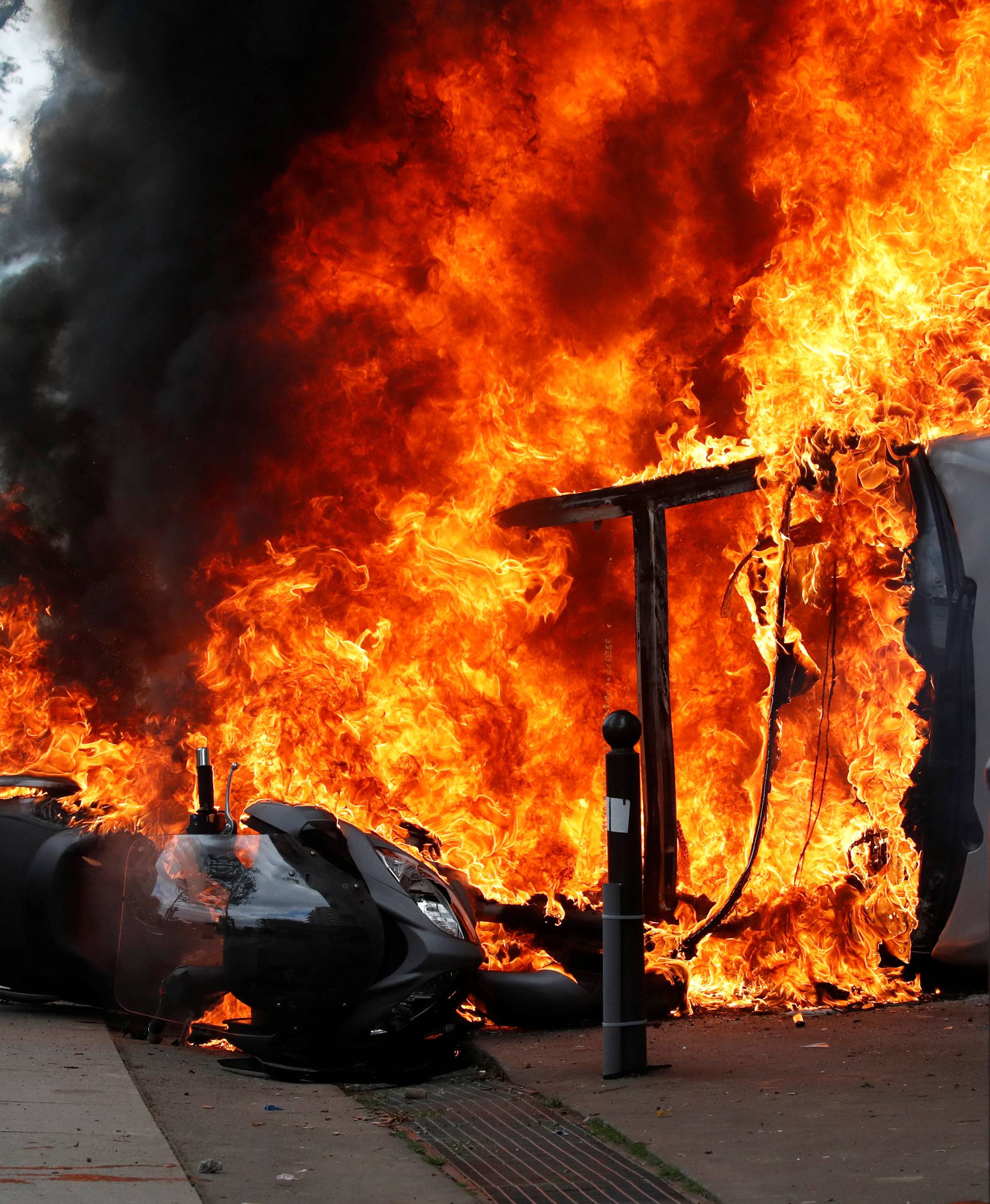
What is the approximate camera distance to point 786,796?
8.05m

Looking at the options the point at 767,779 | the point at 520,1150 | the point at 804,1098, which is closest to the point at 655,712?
the point at 767,779

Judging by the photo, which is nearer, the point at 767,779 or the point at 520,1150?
the point at 520,1150

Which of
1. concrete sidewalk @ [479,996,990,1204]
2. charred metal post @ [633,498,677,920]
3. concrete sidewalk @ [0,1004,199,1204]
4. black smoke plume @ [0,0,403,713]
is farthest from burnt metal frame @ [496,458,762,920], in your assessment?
black smoke plume @ [0,0,403,713]

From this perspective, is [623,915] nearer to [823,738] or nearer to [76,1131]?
[823,738]

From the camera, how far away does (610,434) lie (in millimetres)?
11164

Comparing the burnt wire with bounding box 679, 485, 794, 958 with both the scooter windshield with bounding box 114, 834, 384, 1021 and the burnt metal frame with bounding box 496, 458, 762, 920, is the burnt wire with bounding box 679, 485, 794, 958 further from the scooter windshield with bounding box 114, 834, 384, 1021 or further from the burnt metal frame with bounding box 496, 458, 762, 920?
the scooter windshield with bounding box 114, 834, 384, 1021

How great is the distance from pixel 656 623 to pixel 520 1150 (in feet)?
13.5

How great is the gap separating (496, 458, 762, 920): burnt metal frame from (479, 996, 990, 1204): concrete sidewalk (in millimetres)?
1053

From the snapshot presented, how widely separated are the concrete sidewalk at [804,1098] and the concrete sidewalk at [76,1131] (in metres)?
1.78

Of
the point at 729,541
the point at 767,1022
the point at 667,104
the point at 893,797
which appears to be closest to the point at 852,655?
the point at 893,797

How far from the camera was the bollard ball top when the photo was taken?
21.4 feet

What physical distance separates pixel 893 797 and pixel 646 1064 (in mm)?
2382

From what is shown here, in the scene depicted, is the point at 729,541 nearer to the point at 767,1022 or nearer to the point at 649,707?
the point at 649,707

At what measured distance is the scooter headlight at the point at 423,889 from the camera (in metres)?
6.85
